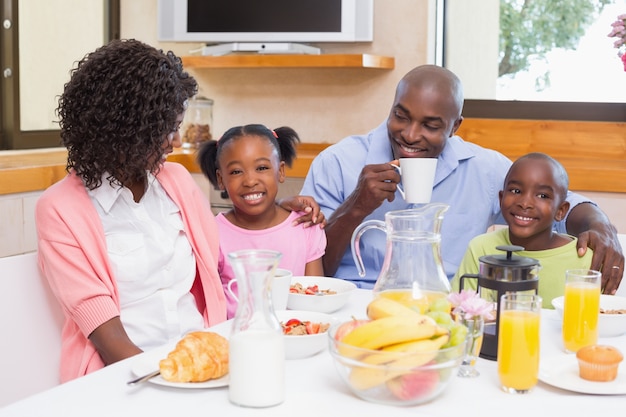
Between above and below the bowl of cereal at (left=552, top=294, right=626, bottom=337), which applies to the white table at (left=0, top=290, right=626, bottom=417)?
below

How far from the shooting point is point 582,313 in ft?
4.55

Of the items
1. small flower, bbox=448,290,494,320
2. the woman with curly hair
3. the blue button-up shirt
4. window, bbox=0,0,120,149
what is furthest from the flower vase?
window, bbox=0,0,120,149

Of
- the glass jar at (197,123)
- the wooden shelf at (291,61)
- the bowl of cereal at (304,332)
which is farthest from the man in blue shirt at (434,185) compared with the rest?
the glass jar at (197,123)

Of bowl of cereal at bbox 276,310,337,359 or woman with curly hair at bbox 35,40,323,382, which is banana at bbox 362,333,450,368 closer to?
bowl of cereal at bbox 276,310,337,359

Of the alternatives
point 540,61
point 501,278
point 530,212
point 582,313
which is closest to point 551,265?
point 530,212

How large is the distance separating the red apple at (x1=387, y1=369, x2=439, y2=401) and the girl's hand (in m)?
0.99

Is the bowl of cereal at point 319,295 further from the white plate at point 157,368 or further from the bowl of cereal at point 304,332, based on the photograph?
the white plate at point 157,368

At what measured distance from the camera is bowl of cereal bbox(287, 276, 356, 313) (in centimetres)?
159

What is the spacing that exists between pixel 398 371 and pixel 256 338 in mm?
191

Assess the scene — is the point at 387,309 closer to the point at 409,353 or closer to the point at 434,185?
the point at 409,353

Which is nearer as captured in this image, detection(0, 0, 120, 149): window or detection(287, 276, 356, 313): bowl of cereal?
detection(287, 276, 356, 313): bowl of cereal

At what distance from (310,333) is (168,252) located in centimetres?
54

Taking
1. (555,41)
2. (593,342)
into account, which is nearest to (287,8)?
(555,41)

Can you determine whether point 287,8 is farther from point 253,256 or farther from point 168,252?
point 253,256
